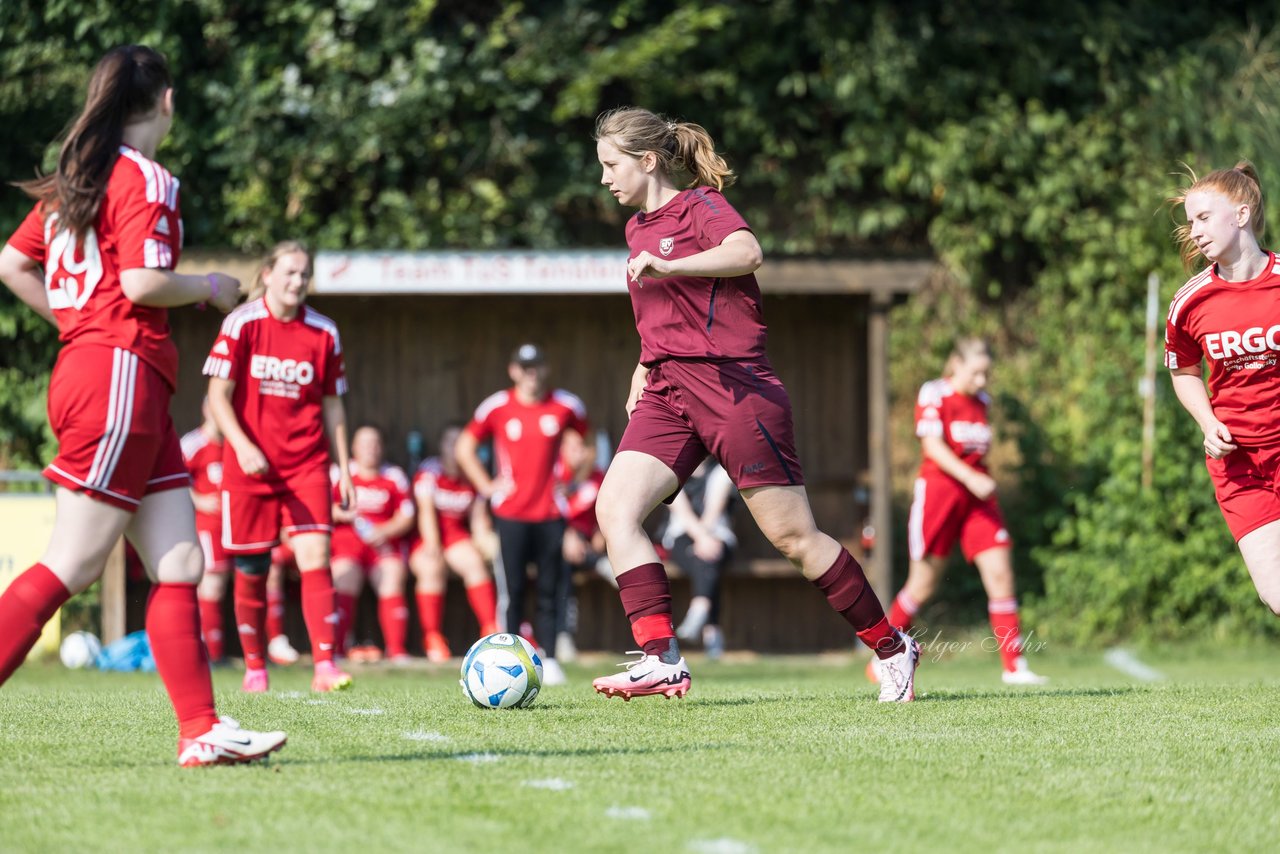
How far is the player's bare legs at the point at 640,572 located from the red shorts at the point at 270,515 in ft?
8.71

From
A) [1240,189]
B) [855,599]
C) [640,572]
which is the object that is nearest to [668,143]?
[640,572]

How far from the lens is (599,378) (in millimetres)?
14281

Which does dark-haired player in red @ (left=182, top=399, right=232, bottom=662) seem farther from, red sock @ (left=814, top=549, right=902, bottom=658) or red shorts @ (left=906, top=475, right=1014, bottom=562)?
red sock @ (left=814, top=549, right=902, bottom=658)

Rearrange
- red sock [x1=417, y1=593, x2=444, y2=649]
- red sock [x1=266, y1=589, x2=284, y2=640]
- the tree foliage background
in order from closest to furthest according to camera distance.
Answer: red sock [x1=266, y1=589, x2=284, y2=640] → red sock [x1=417, y1=593, x2=444, y2=649] → the tree foliage background

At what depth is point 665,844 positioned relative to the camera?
11.8ft

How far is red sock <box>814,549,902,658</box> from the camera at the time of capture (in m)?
6.18

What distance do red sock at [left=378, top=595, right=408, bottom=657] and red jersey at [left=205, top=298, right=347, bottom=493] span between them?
480 cm

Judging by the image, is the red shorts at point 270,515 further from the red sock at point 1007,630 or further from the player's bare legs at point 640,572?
the red sock at point 1007,630

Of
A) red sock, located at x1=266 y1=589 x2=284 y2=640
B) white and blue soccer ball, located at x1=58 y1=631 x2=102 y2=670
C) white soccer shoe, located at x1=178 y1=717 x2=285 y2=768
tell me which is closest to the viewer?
white soccer shoe, located at x1=178 y1=717 x2=285 y2=768

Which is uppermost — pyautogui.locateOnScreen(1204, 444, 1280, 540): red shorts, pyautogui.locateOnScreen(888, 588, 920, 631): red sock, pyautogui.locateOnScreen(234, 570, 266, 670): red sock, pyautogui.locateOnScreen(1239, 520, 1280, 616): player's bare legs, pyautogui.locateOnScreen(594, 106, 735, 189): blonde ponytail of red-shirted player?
pyautogui.locateOnScreen(594, 106, 735, 189): blonde ponytail of red-shirted player

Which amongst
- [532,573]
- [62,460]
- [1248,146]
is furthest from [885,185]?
[62,460]

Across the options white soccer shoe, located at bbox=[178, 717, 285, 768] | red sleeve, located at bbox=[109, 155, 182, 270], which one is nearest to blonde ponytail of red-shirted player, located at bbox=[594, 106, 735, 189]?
red sleeve, located at bbox=[109, 155, 182, 270]

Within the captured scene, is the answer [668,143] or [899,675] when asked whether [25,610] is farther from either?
[899,675]

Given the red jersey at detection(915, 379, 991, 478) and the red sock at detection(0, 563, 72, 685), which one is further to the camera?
the red jersey at detection(915, 379, 991, 478)
